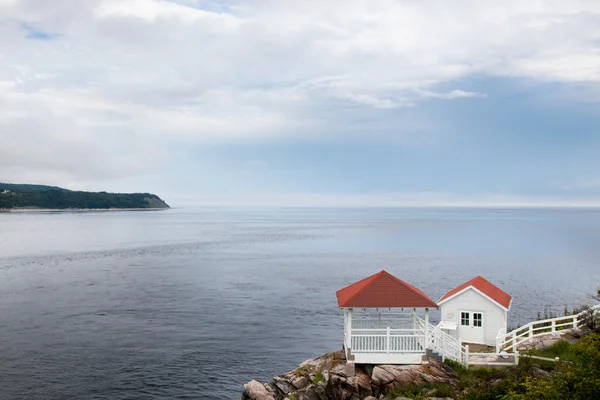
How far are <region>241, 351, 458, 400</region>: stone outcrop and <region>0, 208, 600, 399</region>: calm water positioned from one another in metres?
6.43

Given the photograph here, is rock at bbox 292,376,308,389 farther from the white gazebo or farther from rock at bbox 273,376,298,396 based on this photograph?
the white gazebo

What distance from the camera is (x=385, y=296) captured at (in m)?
26.5

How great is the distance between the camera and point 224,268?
82125mm

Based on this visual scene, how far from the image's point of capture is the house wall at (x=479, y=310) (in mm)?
28688

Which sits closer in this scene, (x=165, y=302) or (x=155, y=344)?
(x=155, y=344)

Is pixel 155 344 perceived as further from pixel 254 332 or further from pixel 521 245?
pixel 521 245

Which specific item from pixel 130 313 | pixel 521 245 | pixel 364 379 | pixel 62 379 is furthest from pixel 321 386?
pixel 521 245

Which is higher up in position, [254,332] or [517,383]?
[517,383]

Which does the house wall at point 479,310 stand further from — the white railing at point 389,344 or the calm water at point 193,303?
the calm water at point 193,303

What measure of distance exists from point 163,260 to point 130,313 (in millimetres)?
41036

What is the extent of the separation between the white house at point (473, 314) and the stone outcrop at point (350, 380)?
3707 mm

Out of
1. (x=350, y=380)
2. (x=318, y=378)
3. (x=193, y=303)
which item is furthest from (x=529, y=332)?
(x=193, y=303)

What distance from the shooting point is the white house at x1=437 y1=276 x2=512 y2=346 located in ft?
94.1

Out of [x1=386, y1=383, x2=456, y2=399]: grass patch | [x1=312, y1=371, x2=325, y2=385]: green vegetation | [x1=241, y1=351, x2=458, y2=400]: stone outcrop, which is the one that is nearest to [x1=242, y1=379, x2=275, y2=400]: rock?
[x1=241, y1=351, x2=458, y2=400]: stone outcrop
